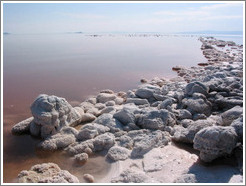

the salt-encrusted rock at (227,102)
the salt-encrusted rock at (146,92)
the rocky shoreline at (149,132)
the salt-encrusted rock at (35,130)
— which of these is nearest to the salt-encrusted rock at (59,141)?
the rocky shoreline at (149,132)

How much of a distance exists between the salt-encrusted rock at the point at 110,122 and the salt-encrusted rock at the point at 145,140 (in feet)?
1.50

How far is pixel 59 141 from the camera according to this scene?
627cm

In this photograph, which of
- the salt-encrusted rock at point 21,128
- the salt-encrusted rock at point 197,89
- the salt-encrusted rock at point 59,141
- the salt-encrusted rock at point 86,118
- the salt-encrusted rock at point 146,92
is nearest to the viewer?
the salt-encrusted rock at point 59,141

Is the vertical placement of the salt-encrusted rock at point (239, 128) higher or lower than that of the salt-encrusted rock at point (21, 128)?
higher

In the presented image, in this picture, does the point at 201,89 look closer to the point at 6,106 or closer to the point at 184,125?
the point at 184,125

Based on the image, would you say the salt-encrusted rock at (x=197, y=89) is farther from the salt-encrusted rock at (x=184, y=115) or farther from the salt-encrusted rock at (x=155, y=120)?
the salt-encrusted rock at (x=155, y=120)

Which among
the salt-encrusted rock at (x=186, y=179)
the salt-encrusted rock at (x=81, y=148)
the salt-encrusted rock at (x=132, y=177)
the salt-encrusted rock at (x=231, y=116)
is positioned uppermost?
the salt-encrusted rock at (x=231, y=116)

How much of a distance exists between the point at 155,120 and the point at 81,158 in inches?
84.8

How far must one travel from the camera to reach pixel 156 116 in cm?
693

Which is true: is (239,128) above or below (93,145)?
above

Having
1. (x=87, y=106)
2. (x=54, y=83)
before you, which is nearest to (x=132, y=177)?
(x=87, y=106)

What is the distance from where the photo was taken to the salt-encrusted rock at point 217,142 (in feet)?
16.1

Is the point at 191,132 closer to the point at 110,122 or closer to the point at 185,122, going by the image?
the point at 185,122

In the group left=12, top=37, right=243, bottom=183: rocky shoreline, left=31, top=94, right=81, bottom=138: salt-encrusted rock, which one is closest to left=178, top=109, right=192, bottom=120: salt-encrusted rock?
left=12, top=37, right=243, bottom=183: rocky shoreline
